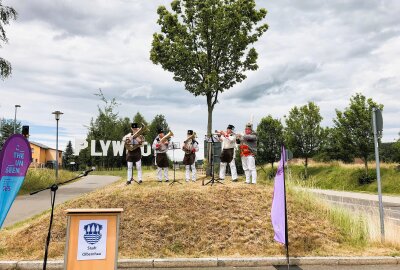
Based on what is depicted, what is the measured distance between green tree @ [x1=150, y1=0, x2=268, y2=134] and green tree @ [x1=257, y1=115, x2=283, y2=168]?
2279 centimetres

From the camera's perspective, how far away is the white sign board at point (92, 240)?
17.0 ft

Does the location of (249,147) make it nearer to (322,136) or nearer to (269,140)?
(322,136)

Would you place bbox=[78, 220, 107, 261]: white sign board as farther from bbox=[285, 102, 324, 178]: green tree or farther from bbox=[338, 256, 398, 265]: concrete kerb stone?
bbox=[285, 102, 324, 178]: green tree

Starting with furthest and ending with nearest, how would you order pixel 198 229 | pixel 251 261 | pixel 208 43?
pixel 208 43 → pixel 198 229 → pixel 251 261

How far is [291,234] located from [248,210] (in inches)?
52.6

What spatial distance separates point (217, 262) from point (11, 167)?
4.30m

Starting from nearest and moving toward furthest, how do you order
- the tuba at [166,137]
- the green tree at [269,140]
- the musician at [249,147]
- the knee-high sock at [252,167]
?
the knee-high sock at [252,167]
the musician at [249,147]
the tuba at [166,137]
the green tree at [269,140]

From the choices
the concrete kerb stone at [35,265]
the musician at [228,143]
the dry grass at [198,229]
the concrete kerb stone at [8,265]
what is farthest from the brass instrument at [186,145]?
the concrete kerb stone at [8,265]

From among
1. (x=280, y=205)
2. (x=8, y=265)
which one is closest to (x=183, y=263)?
(x=280, y=205)

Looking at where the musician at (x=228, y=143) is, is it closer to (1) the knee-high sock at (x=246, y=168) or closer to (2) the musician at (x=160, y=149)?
(1) the knee-high sock at (x=246, y=168)

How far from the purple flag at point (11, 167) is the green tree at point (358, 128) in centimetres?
2915

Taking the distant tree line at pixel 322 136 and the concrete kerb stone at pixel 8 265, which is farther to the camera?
the distant tree line at pixel 322 136

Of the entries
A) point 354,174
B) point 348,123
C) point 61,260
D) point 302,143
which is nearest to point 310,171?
point 302,143

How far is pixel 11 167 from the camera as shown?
200 inches
